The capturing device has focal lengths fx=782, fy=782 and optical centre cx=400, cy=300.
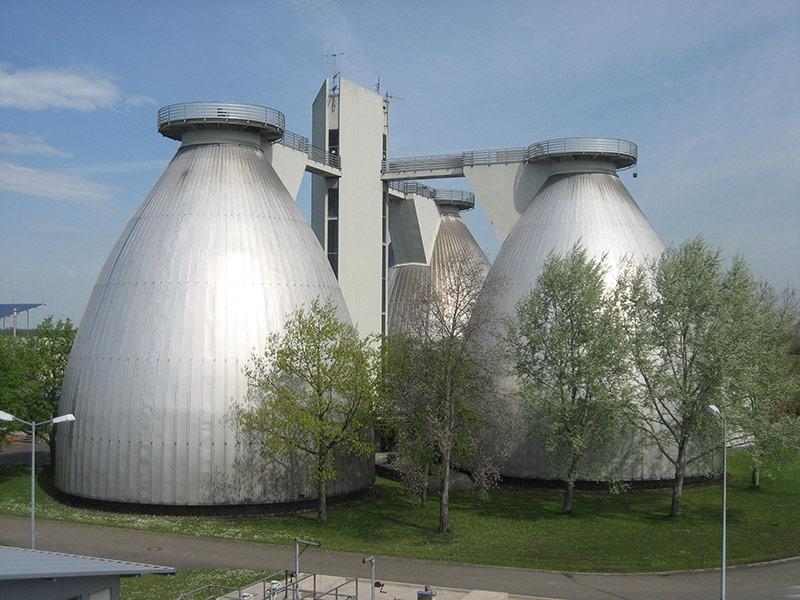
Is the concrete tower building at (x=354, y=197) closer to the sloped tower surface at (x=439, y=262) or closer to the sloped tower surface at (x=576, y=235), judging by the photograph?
the sloped tower surface at (x=439, y=262)

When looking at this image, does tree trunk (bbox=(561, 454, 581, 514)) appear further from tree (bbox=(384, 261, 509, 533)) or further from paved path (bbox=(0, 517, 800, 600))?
paved path (bbox=(0, 517, 800, 600))

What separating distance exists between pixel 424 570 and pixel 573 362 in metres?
12.5

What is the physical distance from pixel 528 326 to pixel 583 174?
12.8m

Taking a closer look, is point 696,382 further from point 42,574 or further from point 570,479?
point 42,574

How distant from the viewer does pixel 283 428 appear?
3212 centimetres

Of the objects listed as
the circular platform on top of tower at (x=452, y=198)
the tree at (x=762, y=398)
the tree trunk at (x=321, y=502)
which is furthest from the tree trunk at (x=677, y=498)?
the circular platform on top of tower at (x=452, y=198)

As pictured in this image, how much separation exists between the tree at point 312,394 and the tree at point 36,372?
1690cm

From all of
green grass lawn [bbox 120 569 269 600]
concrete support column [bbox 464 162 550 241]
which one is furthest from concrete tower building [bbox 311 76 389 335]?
green grass lawn [bbox 120 569 269 600]

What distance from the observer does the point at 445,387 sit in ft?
106

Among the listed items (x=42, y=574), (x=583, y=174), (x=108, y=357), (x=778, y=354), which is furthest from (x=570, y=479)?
(x=42, y=574)

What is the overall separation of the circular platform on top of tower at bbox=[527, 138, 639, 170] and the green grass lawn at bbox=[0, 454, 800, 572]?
734 inches

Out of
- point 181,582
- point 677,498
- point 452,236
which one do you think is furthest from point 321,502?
point 452,236

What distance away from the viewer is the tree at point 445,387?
31859mm

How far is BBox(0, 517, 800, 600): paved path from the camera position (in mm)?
24172
